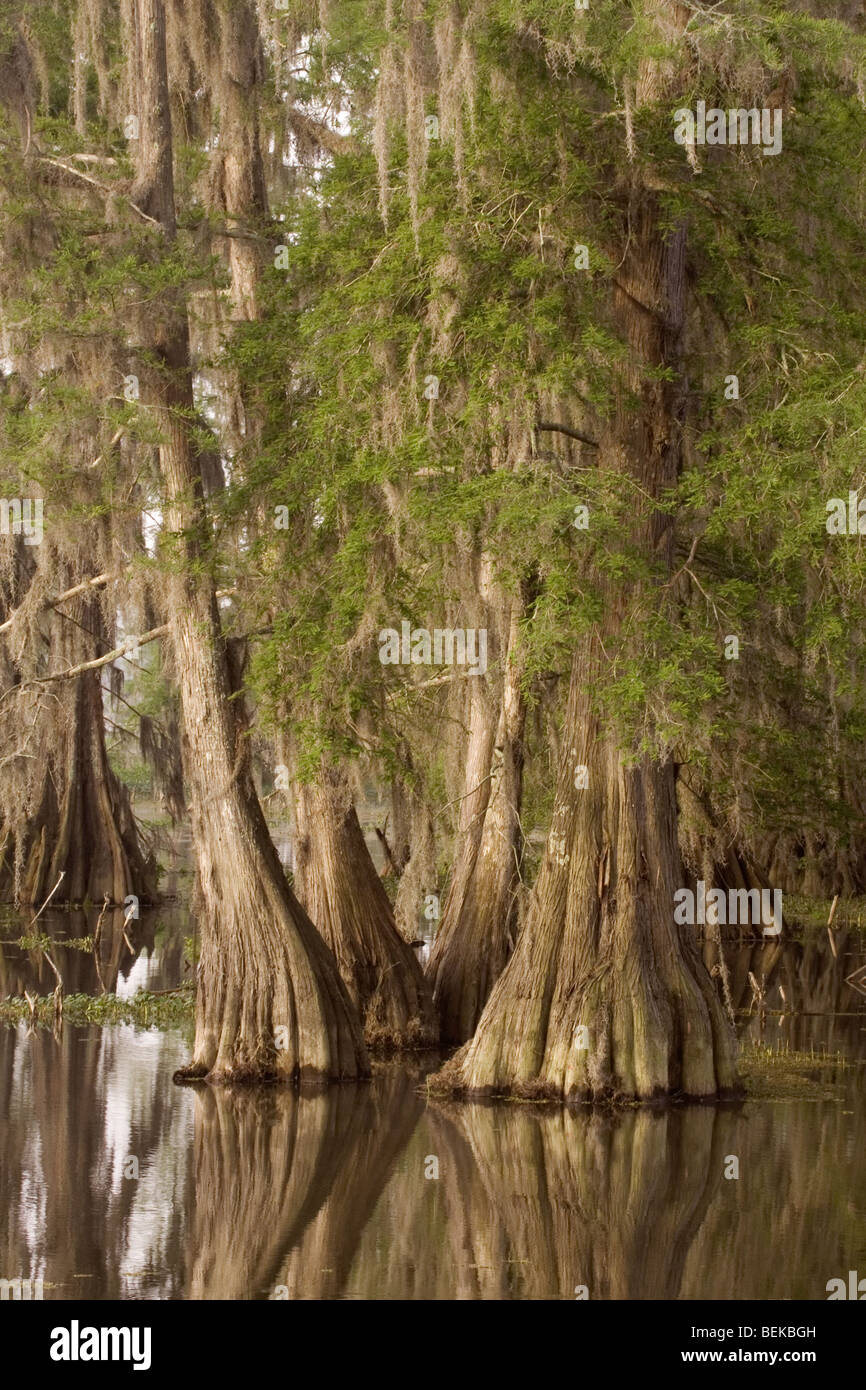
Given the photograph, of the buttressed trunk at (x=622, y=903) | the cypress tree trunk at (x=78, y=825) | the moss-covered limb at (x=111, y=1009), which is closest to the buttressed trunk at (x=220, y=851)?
the buttressed trunk at (x=622, y=903)

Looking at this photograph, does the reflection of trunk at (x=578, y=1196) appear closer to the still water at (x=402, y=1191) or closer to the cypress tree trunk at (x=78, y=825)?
the still water at (x=402, y=1191)

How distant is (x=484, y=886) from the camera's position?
603 inches

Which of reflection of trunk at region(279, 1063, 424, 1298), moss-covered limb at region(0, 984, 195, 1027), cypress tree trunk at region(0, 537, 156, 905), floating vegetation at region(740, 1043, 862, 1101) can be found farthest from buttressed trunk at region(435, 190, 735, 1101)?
cypress tree trunk at region(0, 537, 156, 905)

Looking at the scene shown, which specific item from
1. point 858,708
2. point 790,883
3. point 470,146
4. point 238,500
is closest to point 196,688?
point 238,500

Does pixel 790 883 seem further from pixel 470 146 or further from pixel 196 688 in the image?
pixel 470 146

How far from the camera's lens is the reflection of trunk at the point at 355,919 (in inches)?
582

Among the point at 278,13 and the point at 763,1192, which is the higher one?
the point at 278,13

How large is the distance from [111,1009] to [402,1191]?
700 cm

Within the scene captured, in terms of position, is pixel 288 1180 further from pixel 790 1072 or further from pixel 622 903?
pixel 790 1072

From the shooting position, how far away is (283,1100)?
42.1ft

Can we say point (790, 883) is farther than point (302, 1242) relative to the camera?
Yes

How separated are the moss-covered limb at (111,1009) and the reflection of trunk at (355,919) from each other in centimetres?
270

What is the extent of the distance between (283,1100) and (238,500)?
4.15 meters
